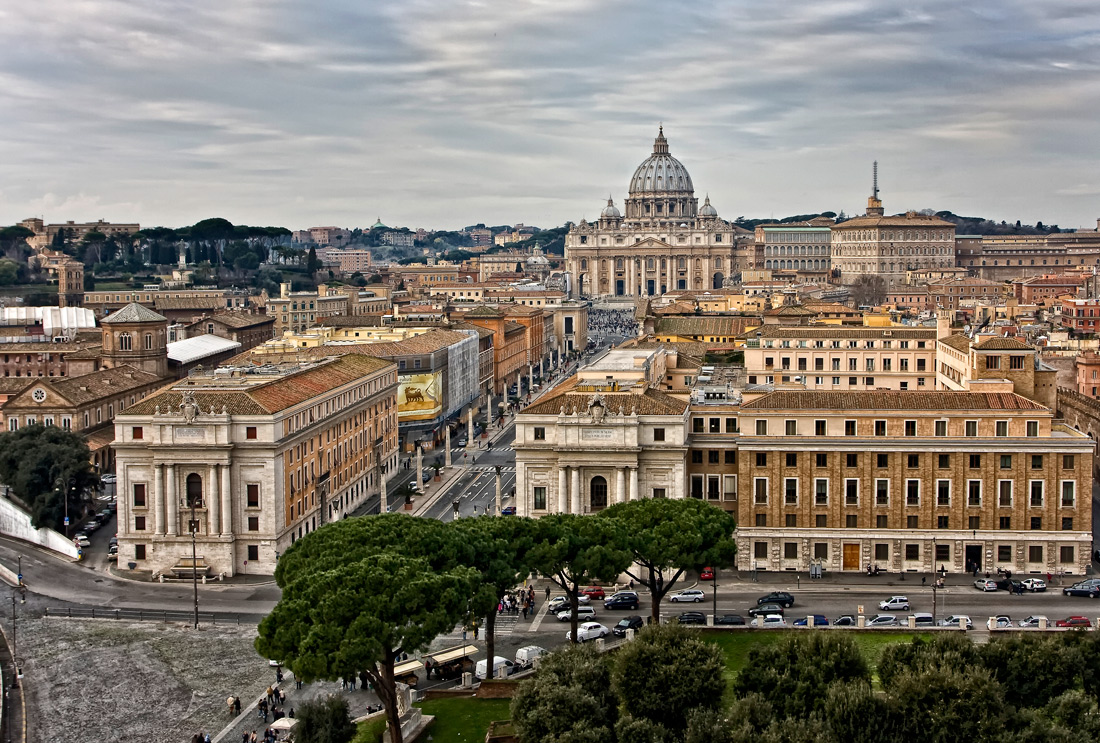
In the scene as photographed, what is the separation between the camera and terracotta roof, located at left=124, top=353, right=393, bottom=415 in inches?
2365

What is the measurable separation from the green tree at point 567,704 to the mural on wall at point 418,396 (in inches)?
2271

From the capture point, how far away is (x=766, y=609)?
50.3 m

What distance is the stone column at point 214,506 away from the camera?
59625mm

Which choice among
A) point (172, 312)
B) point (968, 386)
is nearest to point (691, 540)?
point (968, 386)

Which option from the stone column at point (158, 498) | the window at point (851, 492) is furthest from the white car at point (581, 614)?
the stone column at point (158, 498)

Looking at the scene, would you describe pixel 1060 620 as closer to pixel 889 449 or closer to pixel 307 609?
pixel 889 449

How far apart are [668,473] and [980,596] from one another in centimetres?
1319

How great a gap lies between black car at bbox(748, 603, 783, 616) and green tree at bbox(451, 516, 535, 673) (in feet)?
32.4

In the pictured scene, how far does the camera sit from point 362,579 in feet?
121

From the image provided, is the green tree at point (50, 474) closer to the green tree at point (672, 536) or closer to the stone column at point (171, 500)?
the stone column at point (171, 500)

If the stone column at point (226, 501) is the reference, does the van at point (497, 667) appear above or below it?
below

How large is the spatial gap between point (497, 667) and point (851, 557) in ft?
63.5

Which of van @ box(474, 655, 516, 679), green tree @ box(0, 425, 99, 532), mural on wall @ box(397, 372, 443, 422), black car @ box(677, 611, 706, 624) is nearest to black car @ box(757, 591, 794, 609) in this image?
black car @ box(677, 611, 706, 624)

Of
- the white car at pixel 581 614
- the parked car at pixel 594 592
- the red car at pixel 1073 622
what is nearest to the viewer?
the red car at pixel 1073 622
